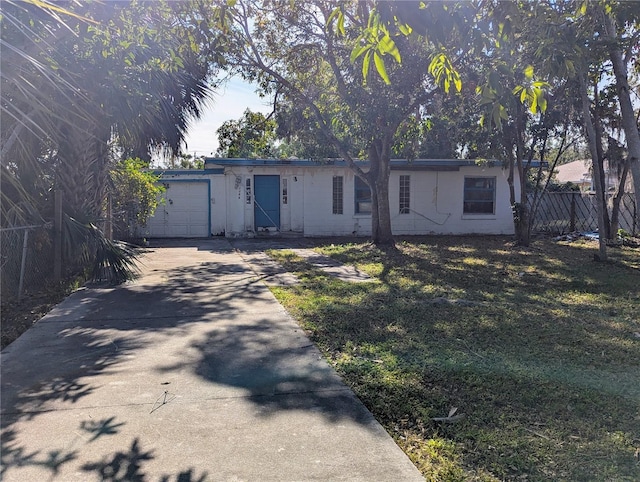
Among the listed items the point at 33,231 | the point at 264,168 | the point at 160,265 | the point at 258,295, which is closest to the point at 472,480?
the point at 258,295

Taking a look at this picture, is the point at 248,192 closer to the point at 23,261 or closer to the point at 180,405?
the point at 23,261

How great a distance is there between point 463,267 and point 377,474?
923 centimetres

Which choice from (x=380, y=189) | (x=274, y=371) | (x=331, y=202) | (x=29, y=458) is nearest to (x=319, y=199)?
(x=331, y=202)

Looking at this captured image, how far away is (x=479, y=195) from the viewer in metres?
20.8

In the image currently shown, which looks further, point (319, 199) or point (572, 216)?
point (572, 216)

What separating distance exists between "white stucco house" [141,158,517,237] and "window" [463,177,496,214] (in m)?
0.04

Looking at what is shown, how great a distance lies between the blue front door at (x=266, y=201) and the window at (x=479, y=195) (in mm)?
7373

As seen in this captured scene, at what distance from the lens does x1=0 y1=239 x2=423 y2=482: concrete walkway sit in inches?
129

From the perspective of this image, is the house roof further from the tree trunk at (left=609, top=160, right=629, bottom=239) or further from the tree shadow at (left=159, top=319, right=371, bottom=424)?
the tree shadow at (left=159, top=319, right=371, bottom=424)

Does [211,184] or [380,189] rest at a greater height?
[211,184]

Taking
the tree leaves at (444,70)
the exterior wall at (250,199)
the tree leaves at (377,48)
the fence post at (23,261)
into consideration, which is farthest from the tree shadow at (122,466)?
the exterior wall at (250,199)

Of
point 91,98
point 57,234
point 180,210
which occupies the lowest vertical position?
point 57,234

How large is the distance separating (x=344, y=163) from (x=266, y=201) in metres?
3.21

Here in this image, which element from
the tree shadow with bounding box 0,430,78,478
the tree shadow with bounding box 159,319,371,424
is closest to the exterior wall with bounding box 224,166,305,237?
the tree shadow with bounding box 159,319,371,424
